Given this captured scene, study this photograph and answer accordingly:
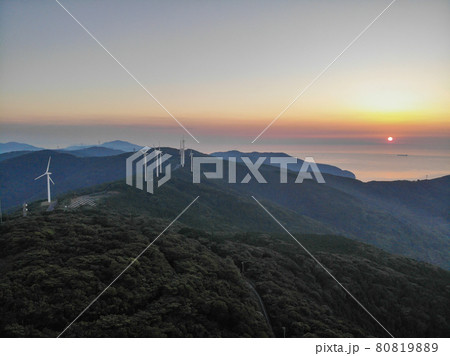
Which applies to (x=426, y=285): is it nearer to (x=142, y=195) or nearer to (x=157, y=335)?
(x=157, y=335)

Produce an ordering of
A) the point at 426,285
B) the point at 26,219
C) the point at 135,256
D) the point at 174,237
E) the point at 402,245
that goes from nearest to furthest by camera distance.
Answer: the point at 135,256, the point at 26,219, the point at 174,237, the point at 426,285, the point at 402,245

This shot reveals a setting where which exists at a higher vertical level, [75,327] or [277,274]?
[75,327]

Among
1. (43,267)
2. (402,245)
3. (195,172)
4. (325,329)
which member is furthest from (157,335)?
(402,245)

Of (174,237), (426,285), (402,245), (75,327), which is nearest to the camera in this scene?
(75,327)

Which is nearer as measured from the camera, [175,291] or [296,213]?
[175,291]

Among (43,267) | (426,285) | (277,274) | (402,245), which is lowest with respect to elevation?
(402,245)

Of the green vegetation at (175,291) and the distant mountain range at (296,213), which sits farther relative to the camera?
the distant mountain range at (296,213)

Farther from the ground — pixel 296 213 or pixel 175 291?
pixel 175 291

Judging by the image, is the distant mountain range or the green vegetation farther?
the distant mountain range
